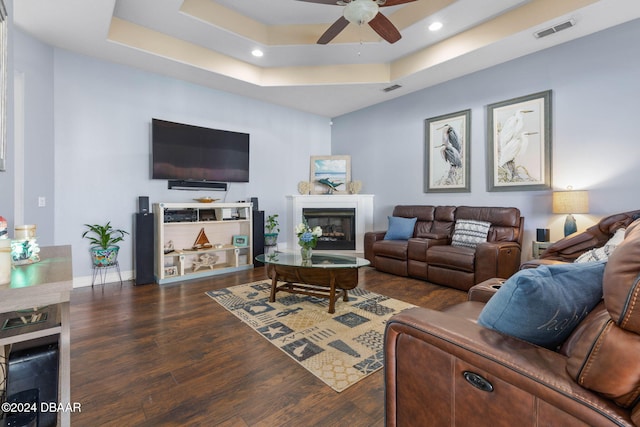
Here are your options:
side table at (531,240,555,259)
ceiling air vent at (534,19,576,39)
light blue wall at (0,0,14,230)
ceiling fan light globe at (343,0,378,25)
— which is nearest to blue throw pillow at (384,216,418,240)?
side table at (531,240,555,259)

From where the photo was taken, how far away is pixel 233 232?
4.94 meters

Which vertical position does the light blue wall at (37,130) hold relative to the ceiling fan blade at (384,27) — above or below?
below

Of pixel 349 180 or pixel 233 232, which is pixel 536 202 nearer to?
pixel 349 180

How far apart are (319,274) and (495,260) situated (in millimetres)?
2013

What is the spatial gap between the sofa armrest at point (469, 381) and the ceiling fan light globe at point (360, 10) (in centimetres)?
237

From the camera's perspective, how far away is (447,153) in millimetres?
4562

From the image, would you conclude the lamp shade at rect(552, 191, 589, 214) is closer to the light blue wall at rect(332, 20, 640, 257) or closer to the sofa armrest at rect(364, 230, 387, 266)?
the light blue wall at rect(332, 20, 640, 257)

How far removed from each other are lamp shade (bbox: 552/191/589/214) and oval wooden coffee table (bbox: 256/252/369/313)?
220cm

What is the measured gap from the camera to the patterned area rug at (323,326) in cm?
194

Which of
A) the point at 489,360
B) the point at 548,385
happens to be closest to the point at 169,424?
the point at 489,360

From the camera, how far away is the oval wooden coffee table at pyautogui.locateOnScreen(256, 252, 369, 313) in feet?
9.37

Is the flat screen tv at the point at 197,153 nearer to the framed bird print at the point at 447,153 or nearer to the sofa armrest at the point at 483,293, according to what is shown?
the framed bird print at the point at 447,153

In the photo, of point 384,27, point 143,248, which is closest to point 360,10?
point 384,27

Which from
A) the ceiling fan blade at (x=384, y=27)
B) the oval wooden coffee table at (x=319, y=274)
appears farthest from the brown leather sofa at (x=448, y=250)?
the ceiling fan blade at (x=384, y=27)
